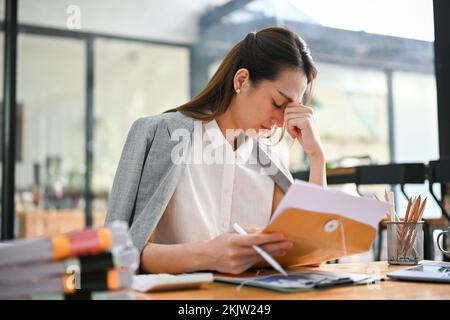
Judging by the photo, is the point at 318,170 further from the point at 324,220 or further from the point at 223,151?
the point at 324,220

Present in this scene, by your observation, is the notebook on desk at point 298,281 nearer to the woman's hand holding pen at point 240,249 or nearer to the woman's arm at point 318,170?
the woman's hand holding pen at point 240,249

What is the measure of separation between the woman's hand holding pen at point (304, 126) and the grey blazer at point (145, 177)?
298 millimetres

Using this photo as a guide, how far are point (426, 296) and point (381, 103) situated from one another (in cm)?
432

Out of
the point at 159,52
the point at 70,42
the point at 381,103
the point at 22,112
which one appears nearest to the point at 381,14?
the point at 381,103

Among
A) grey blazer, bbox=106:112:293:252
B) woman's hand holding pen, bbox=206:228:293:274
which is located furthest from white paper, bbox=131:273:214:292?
grey blazer, bbox=106:112:293:252

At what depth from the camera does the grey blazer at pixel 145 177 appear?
4.09 feet

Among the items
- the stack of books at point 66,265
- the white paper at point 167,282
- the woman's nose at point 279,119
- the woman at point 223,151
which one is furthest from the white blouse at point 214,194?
the stack of books at point 66,265

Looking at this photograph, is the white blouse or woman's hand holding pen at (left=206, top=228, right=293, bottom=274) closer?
woman's hand holding pen at (left=206, top=228, right=293, bottom=274)

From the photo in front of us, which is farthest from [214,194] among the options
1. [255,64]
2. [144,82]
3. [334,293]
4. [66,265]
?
[144,82]

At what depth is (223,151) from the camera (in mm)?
1524

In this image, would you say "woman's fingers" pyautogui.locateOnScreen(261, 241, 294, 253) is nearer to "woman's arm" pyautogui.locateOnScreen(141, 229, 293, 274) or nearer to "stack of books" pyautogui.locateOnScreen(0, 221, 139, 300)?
"woman's arm" pyautogui.locateOnScreen(141, 229, 293, 274)

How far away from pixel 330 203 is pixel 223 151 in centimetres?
62

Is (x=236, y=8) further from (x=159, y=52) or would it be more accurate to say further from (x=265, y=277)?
(x=265, y=277)

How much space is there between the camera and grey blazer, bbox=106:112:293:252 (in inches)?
49.1
